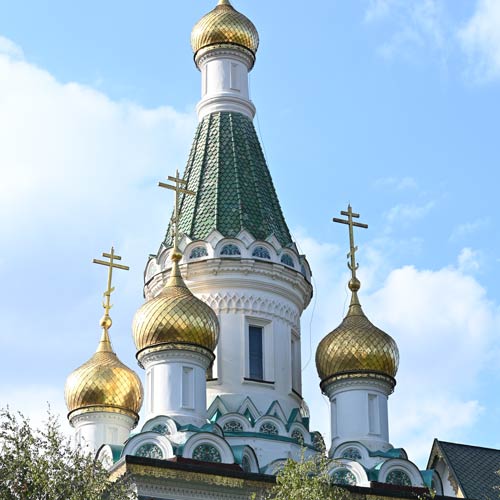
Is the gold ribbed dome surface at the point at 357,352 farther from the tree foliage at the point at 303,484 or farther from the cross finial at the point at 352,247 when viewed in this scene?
the tree foliage at the point at 303,484

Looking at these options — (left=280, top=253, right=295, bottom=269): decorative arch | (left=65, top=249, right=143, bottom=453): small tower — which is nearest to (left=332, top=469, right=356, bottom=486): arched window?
(left=65, top=249, right=143, bottom=453): small tower

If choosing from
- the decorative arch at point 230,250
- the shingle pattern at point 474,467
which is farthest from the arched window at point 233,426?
the shingle pattern at point 474,467

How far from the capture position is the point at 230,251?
24359mm

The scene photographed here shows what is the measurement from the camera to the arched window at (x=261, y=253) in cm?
2447

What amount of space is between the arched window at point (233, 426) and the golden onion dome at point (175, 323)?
4.53 ft

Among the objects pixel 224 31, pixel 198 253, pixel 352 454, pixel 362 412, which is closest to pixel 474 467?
pixel 362 412

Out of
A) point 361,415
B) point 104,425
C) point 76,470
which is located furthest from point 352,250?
point 76,470

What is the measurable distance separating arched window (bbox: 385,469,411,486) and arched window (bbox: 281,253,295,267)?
14.0 ft

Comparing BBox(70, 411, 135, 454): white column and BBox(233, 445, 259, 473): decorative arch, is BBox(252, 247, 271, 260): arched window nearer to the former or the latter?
BBox(70, 411, 135, 454): white column

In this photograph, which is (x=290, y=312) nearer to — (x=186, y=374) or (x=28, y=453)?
(x=186, y=374)

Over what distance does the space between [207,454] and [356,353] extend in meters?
3.49

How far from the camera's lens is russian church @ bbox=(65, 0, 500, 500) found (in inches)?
845

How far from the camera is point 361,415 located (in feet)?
76.0

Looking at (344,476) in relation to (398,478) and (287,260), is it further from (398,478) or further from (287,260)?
(287,260)
